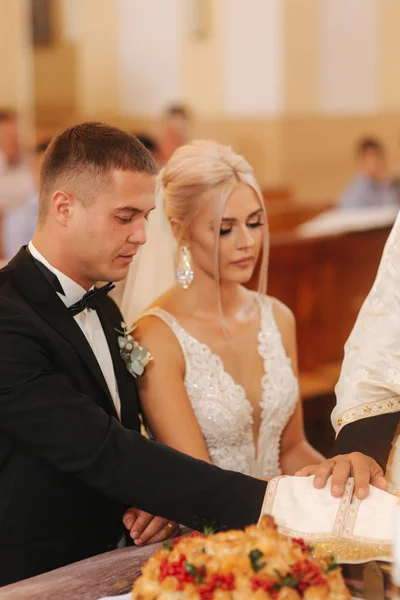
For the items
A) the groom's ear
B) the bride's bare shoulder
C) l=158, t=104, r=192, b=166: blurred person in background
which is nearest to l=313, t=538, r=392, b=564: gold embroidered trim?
the groom's ear

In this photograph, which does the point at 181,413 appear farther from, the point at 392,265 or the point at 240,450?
the point at 392,265

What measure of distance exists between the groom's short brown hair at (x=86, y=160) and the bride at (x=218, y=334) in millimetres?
570

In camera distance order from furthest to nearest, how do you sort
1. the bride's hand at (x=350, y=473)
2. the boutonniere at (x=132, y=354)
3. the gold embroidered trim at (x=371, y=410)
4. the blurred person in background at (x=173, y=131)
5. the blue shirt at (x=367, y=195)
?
the blue shirt at (x=367, y=195), the blurred person in background at (x=173, y=131), the boutonniere at (x=132, y=354), the gold embroidered trim at (x=371, y=410), the bride's hand at (x=350, y=473)

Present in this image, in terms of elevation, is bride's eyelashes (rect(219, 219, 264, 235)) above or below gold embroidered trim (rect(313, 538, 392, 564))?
above

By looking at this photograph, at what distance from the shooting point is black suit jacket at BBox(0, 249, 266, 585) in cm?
190

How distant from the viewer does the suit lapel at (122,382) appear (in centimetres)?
231

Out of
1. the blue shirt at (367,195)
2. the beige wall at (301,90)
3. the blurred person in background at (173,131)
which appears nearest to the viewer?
the blurred person in background at (173,131)

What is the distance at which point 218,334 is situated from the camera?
9.23 ft

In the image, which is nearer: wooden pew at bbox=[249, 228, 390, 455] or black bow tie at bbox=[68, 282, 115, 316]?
black bow tie at bbox=[68, 282, 115, 316]

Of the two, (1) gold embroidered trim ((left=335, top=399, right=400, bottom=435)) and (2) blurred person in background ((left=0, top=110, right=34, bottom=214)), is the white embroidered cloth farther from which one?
(2) blurred person in background ((left=0, top=110, right=34, bottom=214))

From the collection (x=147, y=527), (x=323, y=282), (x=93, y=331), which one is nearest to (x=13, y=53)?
(x=323, y=282)

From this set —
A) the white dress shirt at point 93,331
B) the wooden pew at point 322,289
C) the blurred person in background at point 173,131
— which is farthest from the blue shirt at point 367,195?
the white dress shirt at point 93,331

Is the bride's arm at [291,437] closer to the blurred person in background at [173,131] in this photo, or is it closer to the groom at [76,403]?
the groom at [76,403]

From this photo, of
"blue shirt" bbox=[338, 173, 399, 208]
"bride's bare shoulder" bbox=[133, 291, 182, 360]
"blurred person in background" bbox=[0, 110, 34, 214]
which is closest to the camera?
"bride's bare shoulder" bbox=[133, 291, 182, 360]
